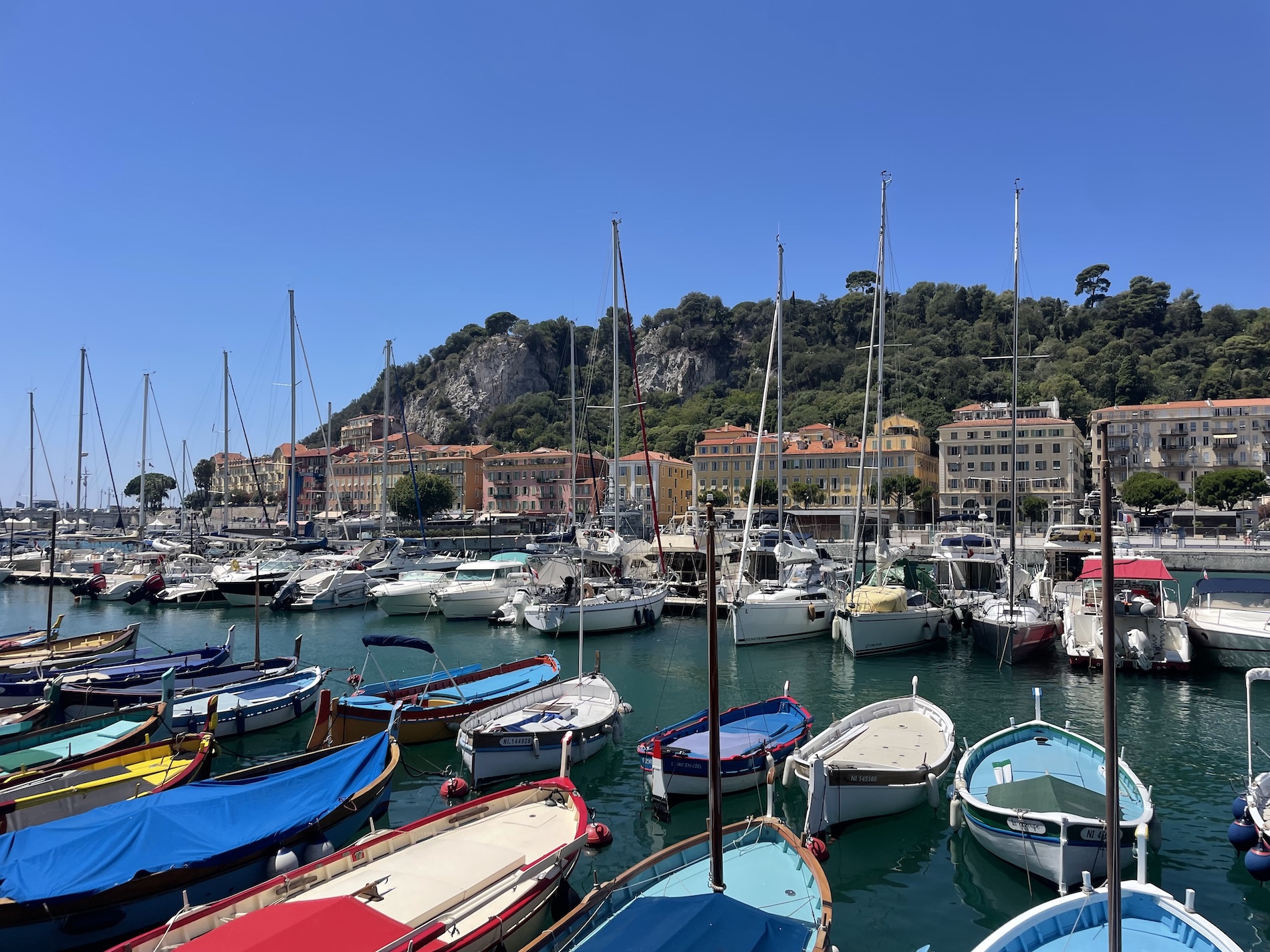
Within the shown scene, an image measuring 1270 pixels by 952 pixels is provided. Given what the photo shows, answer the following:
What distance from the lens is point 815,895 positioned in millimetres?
9875

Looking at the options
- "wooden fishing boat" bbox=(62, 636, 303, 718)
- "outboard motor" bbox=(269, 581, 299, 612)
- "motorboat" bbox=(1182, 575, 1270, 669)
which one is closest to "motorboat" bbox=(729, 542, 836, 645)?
"motorboat" bbox=(1182, 575, 1270, 669)

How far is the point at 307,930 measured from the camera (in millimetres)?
8375

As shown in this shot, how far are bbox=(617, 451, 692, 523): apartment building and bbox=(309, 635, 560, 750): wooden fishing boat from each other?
72050mm

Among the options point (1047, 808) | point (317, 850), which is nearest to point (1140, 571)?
point (1047, 808)

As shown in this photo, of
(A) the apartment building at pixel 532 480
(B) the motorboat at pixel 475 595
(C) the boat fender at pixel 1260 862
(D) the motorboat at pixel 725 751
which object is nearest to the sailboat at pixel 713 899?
(D) the motorboat at pixel 725 751

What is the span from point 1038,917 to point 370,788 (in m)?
10.4

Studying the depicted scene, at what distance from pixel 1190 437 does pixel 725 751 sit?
103234 millimetres

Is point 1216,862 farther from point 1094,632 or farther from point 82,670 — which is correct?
point 82,670

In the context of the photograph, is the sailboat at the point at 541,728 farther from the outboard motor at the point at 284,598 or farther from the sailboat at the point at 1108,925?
the outboard motor at the point at 284,598

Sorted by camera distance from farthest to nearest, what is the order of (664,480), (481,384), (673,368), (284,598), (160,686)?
(673,368), (481,384), (664,480), (284,598), (160,686)

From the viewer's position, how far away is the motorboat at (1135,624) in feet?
85.8

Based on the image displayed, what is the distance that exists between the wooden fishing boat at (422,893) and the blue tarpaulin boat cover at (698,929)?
1593mm

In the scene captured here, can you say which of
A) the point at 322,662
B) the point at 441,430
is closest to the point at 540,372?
the point at 441,430

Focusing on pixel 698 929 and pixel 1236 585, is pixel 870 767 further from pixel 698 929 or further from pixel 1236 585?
pixel 1236 585
